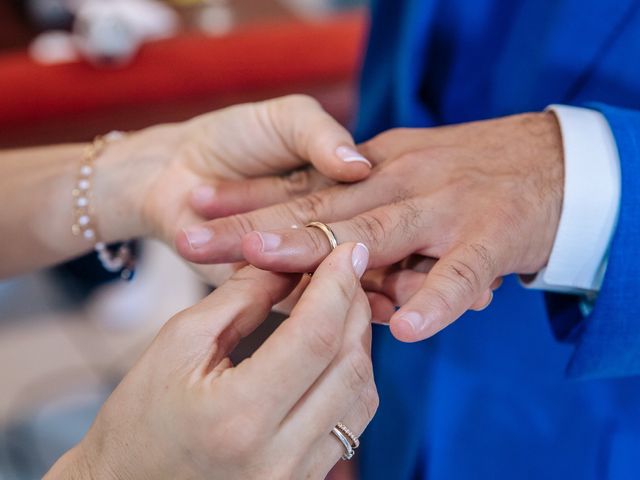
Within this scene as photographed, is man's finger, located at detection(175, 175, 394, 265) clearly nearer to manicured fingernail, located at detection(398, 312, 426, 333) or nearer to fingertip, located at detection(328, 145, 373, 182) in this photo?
fingertip, located at detection(328, 145, 373, 182)

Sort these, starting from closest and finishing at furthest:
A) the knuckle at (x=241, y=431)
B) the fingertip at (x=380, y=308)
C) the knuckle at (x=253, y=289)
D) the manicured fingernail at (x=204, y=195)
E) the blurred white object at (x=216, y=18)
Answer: the knuckle at (x=241, y=431) → the knuckle at (x=253, y=289) → the fingertip at (x=380, y=308) → the manicured fingernail at (x=204, y=195) → the blurred white object at (x=216, y=18)

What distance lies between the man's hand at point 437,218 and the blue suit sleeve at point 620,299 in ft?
0.19

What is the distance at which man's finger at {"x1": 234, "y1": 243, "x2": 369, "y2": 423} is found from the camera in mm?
490

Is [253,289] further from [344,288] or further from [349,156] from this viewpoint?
[349,156]

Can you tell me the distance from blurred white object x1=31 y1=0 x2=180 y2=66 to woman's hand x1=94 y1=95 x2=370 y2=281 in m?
0.71

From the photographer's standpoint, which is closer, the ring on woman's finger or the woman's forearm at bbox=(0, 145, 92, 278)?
the ring on woman's finger

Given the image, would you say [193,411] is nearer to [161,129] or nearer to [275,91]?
[161,129]

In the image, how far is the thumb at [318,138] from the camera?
2.38 ft

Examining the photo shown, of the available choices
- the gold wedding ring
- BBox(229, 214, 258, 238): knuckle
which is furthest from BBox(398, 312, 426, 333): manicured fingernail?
BBox(229, 214, 258, 238): knuckle

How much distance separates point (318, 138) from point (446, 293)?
240 mm

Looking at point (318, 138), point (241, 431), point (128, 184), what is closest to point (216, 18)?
point (128, 184)

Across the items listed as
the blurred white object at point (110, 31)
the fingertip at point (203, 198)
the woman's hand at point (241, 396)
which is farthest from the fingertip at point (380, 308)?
the blurred white object at point (110, 31)

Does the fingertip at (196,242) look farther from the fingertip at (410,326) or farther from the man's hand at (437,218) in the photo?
the fingertip at (410,326)

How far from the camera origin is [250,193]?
0.80 m
